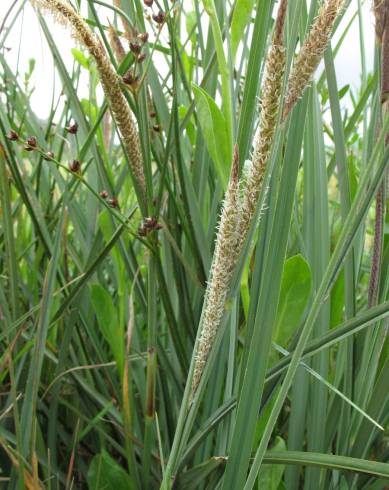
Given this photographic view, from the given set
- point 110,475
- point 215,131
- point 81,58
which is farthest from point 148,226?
point 81,58

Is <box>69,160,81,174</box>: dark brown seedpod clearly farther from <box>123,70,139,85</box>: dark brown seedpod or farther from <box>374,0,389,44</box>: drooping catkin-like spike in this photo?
<box>374,0,389,44</box>: drooping catkin-like spike

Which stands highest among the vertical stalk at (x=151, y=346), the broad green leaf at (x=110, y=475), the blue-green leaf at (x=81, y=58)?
the blue-green leaf at (x=81, y=58)

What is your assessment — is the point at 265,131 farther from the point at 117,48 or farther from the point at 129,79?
the point at 117,48

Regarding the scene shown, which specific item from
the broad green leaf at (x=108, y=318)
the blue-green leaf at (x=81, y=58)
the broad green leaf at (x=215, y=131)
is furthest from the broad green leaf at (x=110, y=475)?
the blue-green leaf at (x=81, y=58)

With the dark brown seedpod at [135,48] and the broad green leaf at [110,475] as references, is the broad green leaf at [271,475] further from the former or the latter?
the dark brown seedpod at [135,48]

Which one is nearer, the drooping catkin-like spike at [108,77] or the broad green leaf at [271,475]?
the drooping catkin-like spike at [108,77]

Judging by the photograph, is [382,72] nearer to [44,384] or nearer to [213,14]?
[213,14]

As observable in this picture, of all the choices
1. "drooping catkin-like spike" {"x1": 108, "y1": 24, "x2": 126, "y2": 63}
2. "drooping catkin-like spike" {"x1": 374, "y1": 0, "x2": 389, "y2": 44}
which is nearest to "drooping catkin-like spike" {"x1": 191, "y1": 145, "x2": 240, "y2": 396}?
"drooping catkin-like spike" {"x1": 374, "y1": 0, "x2": 389, "y2": 44}
